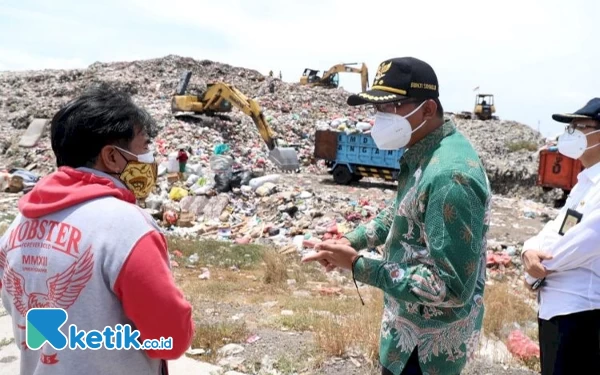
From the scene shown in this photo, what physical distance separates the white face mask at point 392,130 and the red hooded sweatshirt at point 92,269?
974 millimetres

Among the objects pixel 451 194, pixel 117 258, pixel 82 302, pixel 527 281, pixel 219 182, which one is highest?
pixel 451 194

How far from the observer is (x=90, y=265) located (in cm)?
144

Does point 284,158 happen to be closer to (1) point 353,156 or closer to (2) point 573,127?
(1) point 353,156

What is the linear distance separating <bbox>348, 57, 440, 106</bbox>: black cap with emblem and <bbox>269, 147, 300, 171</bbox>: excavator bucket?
14.4m

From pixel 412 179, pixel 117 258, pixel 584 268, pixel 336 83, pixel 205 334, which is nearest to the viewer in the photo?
pixel 117 258

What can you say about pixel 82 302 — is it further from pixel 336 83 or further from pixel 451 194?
pixel 336 83

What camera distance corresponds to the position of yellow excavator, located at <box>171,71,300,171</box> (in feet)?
54.2

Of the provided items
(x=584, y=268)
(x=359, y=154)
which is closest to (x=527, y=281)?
(x=584, y=268)

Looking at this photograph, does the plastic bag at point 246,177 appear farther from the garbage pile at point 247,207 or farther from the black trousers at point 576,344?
the black trousers at point 576,344

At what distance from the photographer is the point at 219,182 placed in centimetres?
1272

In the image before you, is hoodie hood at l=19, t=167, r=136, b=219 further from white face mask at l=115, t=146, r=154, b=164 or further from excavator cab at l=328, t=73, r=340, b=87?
excavator cab at l=328, t=73, r=340, b=87

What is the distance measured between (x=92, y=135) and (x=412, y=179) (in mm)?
1093

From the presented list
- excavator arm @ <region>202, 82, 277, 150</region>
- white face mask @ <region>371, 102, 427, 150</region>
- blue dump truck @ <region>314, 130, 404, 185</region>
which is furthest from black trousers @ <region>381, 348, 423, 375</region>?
excavator arm @ <region>202, 82, 277, 150</region>

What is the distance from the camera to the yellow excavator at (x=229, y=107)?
651 inches
